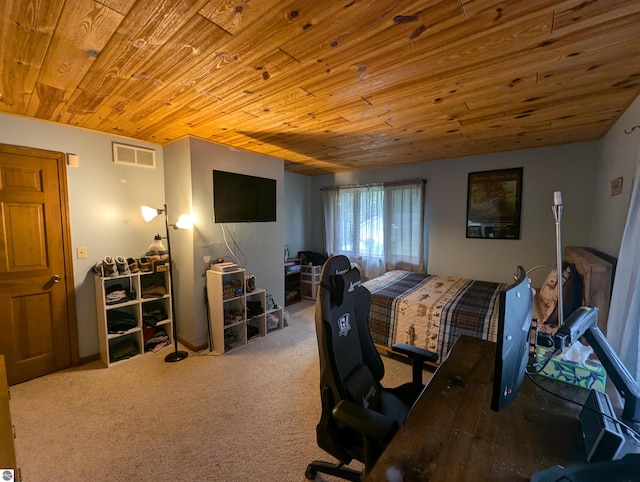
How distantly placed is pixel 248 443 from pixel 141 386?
49.1 inches

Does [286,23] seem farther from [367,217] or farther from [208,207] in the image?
[367,217]

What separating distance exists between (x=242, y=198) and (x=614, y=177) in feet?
12.2

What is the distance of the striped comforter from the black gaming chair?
1010mm

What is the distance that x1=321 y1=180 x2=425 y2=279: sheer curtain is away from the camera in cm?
423

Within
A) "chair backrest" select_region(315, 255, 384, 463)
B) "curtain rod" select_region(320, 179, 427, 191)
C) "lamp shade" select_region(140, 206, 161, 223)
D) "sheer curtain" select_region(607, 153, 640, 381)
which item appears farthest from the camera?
"curtain rod" select_region(320, 179, 427, 191)

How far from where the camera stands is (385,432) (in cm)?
99

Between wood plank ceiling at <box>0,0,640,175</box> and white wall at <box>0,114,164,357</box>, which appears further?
white wall at <box>0,114,164,357</box>

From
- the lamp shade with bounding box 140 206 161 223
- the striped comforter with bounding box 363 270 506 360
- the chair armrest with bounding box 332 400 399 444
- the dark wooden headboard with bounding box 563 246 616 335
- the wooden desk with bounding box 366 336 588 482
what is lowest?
the striped comforter with bounding box 363 270 506 360

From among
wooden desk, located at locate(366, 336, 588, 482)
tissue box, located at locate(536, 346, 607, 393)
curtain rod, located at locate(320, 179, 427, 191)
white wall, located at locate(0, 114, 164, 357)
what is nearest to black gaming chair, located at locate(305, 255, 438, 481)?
wooden desk, located at locate(366, 336, 588, 482)

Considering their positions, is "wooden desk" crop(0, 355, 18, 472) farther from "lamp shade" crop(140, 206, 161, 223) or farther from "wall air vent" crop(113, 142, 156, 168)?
"wall air vent" crop(113, 142, 156, 168)

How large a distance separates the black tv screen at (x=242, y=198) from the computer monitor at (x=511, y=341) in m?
2.97

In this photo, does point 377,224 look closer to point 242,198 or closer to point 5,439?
point 242,198

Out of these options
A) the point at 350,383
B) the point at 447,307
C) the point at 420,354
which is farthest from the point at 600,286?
the point at 350,383

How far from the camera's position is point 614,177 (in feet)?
7.81
